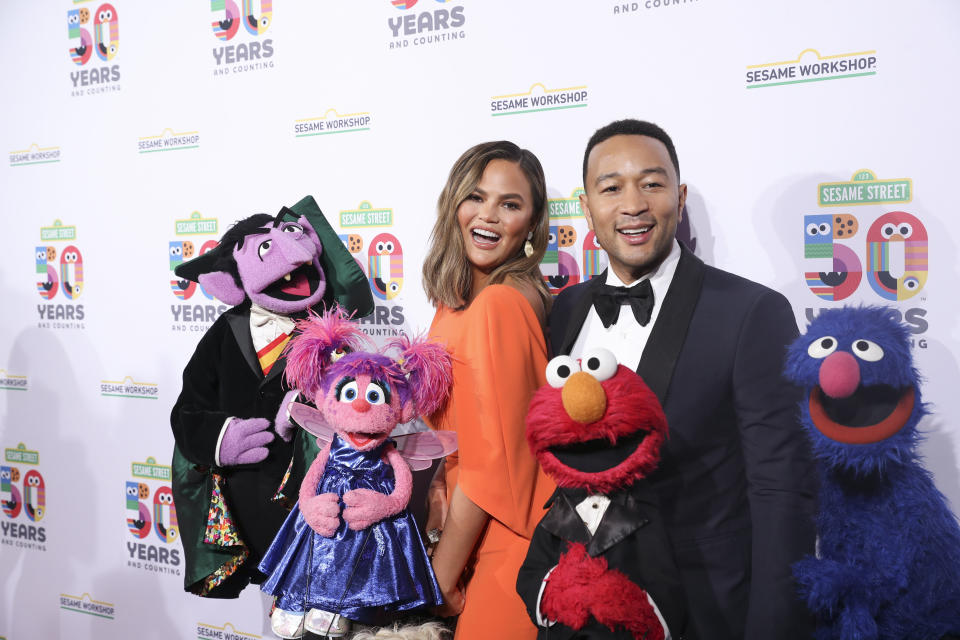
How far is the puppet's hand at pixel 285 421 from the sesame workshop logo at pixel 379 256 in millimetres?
619

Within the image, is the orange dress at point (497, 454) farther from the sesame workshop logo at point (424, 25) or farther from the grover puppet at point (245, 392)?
the sesame workshop logo at point (424, 25)

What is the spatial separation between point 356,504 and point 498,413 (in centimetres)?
35

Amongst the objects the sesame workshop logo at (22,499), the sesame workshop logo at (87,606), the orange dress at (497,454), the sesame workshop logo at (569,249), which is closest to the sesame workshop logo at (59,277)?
the sesame workshop logo at (22,499)

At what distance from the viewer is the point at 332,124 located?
2.60 metres

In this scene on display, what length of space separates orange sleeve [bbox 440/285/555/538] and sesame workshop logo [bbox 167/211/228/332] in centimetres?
146

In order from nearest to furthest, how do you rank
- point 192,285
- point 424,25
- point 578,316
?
point 578,316 → point 424,25 → point 192,285

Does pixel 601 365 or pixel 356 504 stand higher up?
pixel 601 365

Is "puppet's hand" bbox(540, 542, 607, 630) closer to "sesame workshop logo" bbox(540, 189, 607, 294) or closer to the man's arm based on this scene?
the man's arm

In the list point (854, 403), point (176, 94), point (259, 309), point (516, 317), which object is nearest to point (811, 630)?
point (854, 403)

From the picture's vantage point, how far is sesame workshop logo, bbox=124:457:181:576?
3.01 metres

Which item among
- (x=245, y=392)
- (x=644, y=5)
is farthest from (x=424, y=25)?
(x=245, y=392)

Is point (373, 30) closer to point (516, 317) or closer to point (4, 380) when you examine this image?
point (516, 317)

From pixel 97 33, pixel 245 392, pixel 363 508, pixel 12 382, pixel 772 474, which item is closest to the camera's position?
pixel 772 474

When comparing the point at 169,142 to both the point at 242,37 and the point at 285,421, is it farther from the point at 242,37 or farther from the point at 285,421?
the point at 285,421
